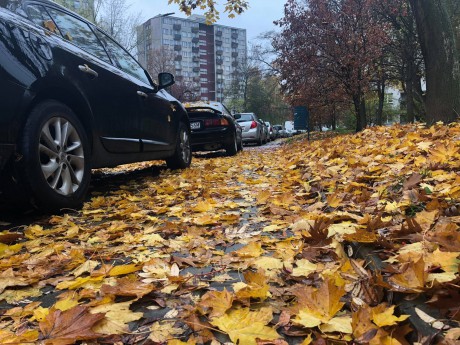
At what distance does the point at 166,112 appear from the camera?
Result: 545 centimetres

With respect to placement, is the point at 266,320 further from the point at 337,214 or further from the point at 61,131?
the point at 61,131

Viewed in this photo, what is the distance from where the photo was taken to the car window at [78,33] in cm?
366

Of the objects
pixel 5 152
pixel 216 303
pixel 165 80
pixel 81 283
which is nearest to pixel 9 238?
pixel 5 152

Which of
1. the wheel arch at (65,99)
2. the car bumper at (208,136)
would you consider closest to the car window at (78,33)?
the wheel arch at (65,99)

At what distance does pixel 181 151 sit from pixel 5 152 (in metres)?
3.77

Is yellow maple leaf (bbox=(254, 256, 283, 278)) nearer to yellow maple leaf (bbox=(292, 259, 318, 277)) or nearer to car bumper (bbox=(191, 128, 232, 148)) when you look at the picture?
yellow maple leaf (bbox=(292, 259, 318, 277))

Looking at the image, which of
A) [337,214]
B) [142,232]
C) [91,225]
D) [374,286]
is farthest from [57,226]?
[374,286]

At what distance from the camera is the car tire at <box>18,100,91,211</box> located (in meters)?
2.71

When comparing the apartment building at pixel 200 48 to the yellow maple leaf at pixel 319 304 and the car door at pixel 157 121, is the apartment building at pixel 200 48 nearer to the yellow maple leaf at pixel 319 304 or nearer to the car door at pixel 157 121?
the car door at pixel 157 121

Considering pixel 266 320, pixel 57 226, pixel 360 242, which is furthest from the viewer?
pixel 57 226

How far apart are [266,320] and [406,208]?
1265mm

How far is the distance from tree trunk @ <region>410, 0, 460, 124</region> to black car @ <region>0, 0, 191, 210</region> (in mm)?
5249

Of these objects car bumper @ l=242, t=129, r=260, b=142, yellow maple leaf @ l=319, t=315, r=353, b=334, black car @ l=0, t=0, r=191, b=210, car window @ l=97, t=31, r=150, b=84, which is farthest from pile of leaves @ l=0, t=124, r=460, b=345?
car bumper @ l=242, t=129, r=260, b=142

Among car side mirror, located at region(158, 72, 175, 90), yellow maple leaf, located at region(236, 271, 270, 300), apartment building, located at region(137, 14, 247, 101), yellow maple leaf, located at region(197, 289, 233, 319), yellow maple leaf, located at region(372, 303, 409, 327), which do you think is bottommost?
yellow maple leaf, located at region(197, 289, 233, 319)
